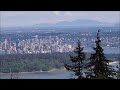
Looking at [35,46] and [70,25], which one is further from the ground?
[70,25]

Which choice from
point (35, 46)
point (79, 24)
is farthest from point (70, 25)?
point (35, 46)

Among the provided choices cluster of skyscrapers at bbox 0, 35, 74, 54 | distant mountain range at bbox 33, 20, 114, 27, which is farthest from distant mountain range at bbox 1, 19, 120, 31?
cluster of skyscrapers at bbox 0, 35, 74, 54

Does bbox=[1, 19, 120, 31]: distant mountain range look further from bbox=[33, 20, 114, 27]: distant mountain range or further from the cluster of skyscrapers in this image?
the cluster of skyscrapers

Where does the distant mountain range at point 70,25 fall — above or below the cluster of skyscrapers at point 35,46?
above

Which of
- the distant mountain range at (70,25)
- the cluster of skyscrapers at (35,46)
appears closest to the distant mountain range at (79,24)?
the distant mountain range at (70,25)

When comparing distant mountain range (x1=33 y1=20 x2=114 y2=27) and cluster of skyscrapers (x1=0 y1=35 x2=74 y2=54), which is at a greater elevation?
distant mountain range (x1=33 y1=20 x2=114 y2=27)

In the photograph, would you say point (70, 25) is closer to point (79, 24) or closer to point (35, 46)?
point (79, 24)

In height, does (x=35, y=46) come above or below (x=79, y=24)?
below

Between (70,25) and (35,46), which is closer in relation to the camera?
(70,25)

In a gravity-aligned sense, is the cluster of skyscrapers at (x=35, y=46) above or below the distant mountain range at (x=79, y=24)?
below

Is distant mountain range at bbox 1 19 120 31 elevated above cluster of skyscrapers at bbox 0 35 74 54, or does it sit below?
above

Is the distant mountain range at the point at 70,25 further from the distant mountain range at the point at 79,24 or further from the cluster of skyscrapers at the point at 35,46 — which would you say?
the cluster of skyscrapers at the point at 35,46
